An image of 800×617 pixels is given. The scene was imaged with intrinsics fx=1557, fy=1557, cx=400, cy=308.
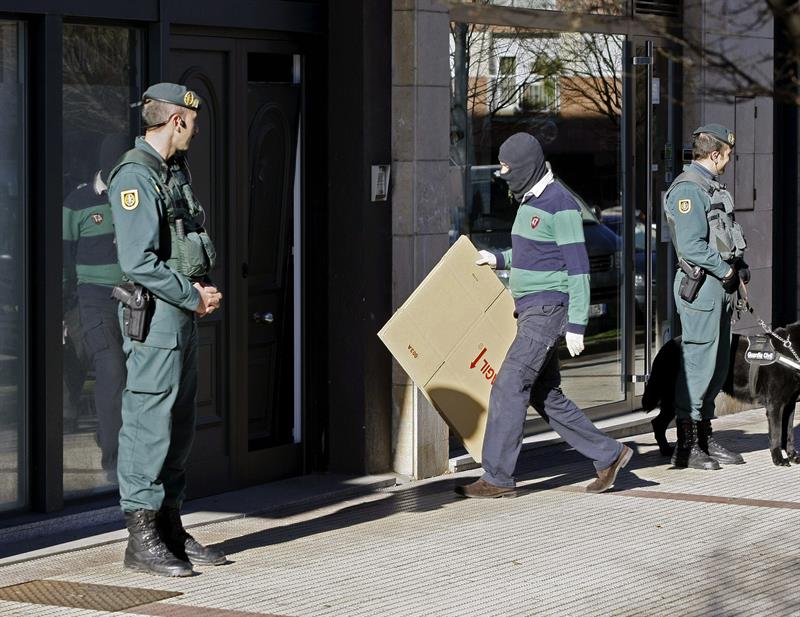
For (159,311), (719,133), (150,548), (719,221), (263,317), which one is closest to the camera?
(159,311)

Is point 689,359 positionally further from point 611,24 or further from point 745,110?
point 745,110

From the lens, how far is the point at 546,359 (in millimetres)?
8125

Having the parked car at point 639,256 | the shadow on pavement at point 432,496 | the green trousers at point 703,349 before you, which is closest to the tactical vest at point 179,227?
the shadow on pavement at point 432,496

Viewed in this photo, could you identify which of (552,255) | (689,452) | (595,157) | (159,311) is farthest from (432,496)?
(595,157)

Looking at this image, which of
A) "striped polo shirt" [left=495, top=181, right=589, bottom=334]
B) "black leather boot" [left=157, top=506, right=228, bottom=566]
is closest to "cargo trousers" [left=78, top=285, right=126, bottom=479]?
"black leather boot" [left=157, top=506, right=228, bottom=566]

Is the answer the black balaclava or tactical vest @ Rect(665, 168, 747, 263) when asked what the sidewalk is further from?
the black balaclava

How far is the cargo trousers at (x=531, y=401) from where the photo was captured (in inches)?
317

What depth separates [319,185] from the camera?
897cm

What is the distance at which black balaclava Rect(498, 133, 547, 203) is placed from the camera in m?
8.05

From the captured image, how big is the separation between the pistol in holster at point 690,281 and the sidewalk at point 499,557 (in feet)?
3.47

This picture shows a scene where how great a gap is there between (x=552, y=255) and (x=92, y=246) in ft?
7.65

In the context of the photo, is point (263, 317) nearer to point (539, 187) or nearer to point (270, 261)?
point (270, 261)

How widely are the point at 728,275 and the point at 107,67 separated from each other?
12.1ft

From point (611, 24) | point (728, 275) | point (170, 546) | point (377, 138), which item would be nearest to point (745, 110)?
point (611, 24)
